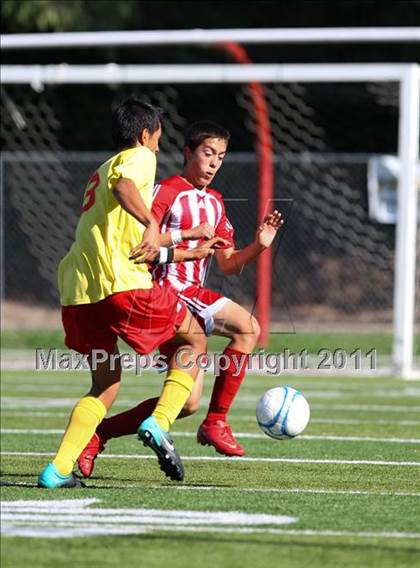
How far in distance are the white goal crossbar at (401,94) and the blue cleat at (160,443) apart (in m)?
8.12

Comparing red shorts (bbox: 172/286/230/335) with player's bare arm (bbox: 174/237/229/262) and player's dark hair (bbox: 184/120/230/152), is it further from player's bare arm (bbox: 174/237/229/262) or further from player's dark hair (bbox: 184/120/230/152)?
player's dark hair (bbox: 184/120/230/152)

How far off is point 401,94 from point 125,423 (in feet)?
26.3

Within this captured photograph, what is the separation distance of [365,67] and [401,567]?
420 inches

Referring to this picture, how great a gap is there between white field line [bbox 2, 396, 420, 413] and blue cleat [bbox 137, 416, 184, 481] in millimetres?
5339

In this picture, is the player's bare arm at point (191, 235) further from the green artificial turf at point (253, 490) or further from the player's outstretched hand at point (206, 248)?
the green artificial turf at point (253, 490)

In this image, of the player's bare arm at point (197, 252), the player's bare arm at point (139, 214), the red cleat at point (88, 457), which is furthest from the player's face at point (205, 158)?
the red cleat at point (88, 457)

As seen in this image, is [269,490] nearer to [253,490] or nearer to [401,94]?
[253,490]

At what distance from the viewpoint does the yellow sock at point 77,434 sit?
6617mm

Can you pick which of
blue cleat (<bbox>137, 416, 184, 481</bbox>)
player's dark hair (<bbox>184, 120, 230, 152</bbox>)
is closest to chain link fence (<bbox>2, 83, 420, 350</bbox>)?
player's dark hair (<bbox>184, 120, 230, 152</bbox>)

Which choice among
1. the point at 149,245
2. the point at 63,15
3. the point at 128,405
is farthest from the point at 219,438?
the point at 63,15

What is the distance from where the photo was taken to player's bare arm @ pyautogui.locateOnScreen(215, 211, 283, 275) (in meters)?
7.23

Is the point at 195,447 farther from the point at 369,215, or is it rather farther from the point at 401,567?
the point at 369,215

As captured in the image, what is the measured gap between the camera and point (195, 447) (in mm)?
9305

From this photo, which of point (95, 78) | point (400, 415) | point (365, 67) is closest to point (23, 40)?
point (95, 78)
